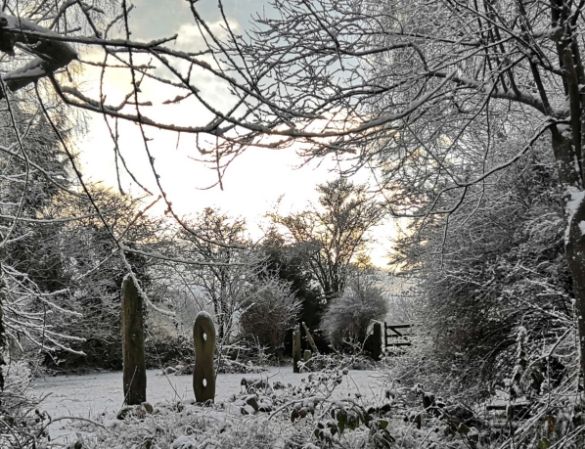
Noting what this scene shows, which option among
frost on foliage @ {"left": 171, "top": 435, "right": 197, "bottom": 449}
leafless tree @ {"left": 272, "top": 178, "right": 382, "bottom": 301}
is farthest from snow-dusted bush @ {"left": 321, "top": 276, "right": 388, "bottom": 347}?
frost on foliage @ {"left": 171, "top": 435, "right": 197, "bottom": 449}

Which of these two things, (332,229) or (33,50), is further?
(332,229)

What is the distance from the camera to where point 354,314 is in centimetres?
1731

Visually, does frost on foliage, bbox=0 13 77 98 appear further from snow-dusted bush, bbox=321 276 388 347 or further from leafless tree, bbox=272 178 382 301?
leafless tree, bbox=272 178 382 301

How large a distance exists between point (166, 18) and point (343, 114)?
274 centimetres

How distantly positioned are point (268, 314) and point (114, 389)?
6.61 meters

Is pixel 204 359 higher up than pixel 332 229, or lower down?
lower down

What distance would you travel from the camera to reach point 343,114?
4922 mm

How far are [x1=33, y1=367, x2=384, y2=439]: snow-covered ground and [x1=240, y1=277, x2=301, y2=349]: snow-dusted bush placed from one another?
5.92 ft

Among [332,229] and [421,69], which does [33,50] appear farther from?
[332,229]

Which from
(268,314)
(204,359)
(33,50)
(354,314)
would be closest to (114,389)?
(204,359)

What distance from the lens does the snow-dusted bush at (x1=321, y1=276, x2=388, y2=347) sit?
17.4 metres

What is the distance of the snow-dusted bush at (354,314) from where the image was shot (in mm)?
17375

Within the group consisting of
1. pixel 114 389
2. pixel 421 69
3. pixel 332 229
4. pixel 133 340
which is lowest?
pixel 114 389

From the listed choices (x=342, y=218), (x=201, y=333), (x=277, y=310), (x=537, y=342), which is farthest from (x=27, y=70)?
→ (x=342, y=218)
